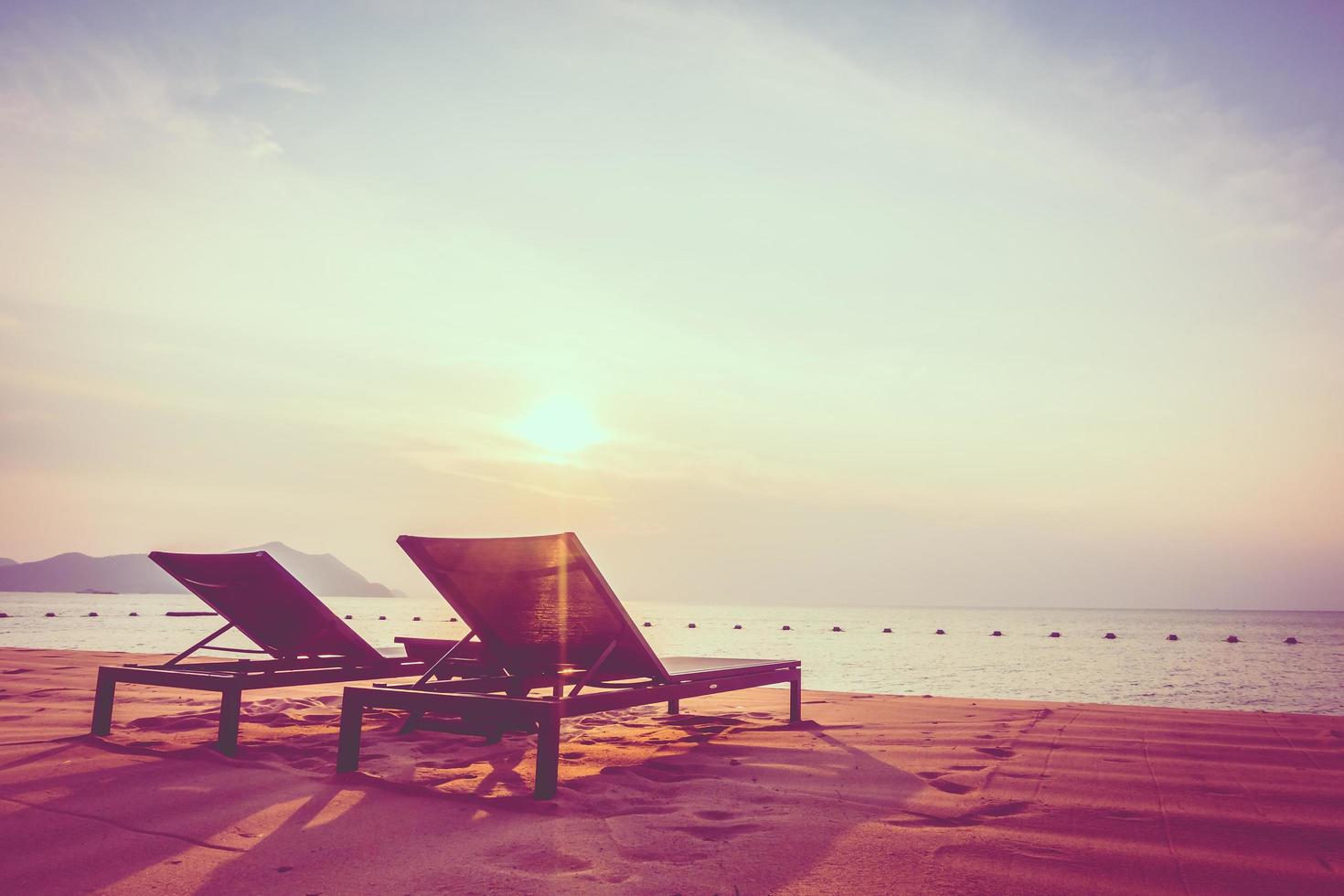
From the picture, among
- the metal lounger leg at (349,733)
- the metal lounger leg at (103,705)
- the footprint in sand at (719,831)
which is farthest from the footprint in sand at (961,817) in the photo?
the metal lounger leg at (103,705)

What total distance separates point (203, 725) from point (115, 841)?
3.21m

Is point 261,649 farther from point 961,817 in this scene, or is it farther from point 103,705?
point 961,817

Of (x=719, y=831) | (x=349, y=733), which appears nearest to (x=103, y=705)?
(x=349, y=733)

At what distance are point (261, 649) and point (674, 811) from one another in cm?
353

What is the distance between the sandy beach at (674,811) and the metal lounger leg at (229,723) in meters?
0.08

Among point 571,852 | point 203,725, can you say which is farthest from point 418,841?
point 203,725

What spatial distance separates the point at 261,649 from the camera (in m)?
5.66

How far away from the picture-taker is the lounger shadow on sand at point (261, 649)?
197 inches

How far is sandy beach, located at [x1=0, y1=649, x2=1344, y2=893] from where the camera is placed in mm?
2828

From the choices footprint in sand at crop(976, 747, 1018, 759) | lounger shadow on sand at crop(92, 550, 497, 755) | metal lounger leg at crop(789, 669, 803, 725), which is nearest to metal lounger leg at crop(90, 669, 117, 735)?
lounger shadow on sand at crop(92, 550, 497, 755)

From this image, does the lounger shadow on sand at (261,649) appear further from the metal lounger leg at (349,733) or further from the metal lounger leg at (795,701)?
the metal lounger leg at (795,701)

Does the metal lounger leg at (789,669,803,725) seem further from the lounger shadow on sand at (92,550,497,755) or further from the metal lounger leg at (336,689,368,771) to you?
the metal lounger leg at (336,689,368,771)

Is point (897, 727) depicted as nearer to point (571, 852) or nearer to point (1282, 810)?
point (1282, 810)

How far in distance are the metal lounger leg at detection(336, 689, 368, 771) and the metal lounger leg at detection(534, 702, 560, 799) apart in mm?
1124
